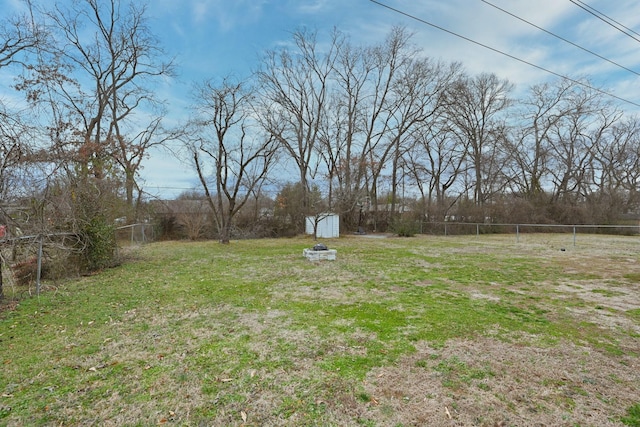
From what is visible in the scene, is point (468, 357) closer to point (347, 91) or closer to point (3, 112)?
point (3, 112)

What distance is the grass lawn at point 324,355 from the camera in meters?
2.12

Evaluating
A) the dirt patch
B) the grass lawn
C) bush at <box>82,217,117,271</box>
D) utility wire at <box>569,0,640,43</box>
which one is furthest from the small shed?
the dirt patch

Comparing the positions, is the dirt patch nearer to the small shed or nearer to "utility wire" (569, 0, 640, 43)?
"utility wire" (569, 0, 640, 43)

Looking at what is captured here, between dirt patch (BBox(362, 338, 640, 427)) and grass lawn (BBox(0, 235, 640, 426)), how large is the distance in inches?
0.5

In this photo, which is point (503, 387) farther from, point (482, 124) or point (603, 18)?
point (482, 124)

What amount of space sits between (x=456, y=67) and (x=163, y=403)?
23.8 m

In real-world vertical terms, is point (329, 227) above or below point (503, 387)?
above

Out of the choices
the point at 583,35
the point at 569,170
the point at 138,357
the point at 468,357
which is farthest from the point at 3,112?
the point at 569,170

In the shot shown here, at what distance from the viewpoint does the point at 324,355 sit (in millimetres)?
2926

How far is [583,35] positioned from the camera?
6832mm

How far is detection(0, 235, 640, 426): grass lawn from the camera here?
2.12 m

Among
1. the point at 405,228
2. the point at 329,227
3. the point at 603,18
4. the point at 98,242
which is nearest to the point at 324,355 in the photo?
the point at 98,242

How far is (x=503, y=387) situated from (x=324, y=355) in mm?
1472

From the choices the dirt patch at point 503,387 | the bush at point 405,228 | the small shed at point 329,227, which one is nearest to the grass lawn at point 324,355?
the dirt patch at point 503,387
